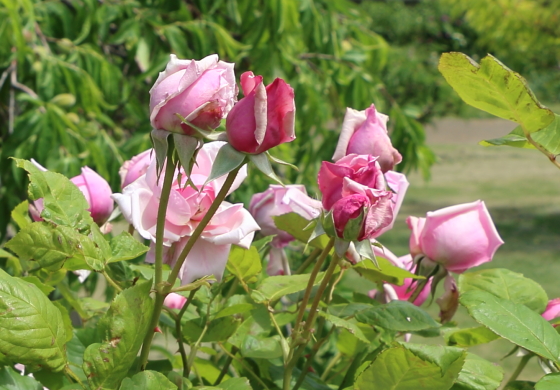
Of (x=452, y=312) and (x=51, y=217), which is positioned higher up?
(x=51, y=217)

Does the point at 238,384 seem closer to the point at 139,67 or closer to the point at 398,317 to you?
the point at 398,317

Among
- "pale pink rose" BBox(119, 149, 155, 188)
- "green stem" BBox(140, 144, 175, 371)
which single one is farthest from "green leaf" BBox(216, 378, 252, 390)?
"pale pink rose" BBox(119, 149, 155, 188)

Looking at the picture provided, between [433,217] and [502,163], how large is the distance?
26.1ft

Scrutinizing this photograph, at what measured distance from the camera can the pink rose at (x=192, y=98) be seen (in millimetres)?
319

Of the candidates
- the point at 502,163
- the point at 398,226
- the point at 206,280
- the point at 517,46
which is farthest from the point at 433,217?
the point at 502,163

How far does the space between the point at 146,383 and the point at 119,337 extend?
0.08 feet

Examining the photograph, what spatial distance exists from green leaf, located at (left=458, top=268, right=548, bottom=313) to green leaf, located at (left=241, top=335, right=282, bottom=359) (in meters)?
0.12

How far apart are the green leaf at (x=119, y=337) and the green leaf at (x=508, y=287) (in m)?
0.21

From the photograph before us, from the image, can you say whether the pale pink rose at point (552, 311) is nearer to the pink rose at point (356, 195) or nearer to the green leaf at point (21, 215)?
the pink rose at point (356, 195)

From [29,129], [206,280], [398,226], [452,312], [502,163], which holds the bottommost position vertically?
[502,163]

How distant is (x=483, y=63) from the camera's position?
1.19ft

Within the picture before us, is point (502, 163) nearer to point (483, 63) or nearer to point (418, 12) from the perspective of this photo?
point (418, 12)

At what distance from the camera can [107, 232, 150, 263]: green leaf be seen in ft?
1.22

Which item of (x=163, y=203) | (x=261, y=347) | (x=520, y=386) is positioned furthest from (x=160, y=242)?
(x=520, y=386)
